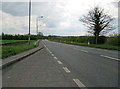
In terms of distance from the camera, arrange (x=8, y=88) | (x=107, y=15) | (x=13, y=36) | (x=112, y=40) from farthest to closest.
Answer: (x=13, y=36) < (x=107, y=15) < (x=112, y=40) < (x=8, y=88)

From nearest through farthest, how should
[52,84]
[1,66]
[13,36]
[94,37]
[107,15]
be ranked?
1. [52,84]
2. [1,66]
3. [107,15]
4. [94,37]
5. [13,36]

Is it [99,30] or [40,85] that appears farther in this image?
[99,30]

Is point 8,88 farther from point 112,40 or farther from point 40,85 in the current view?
point 112,40


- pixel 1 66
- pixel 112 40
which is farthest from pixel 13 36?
pixel 1 66

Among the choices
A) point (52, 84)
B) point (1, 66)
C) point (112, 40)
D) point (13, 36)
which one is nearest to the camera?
point (52, 84)

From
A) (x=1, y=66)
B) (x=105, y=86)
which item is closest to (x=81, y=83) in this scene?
(x=105, y=86)

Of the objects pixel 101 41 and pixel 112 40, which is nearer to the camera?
pixel 112 40

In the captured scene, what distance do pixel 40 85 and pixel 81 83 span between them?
1370 mm

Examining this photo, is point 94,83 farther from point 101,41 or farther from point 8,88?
point 101,41

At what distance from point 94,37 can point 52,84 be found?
3584cm

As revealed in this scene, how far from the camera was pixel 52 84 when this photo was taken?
4.48m

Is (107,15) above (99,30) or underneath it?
above

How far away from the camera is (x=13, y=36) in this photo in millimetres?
94250

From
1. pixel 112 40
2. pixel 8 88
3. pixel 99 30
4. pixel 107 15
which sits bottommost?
pixel 8 88
